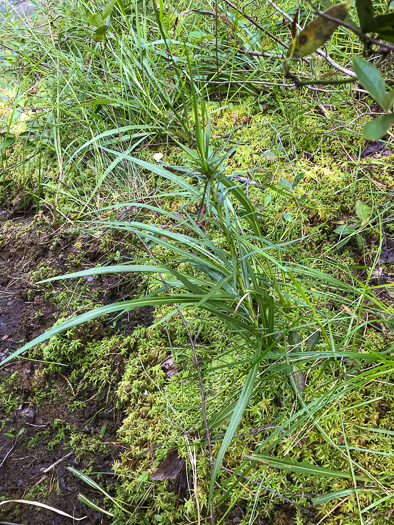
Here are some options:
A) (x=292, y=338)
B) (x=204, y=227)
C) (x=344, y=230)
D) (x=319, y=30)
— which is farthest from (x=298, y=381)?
(x=319, y=30)

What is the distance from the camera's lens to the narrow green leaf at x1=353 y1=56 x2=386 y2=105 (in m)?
0.46

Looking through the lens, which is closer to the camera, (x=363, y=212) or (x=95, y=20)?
(x=95, y=20)

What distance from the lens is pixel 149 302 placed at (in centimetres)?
94

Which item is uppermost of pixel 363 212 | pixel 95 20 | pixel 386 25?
pixel 95 20

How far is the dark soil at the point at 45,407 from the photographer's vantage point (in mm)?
1197

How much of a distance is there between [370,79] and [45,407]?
1.52 m

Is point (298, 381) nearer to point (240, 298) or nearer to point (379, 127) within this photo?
point (240, 298)

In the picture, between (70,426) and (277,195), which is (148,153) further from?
(70,426)

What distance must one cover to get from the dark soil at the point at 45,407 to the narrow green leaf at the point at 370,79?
3.72 ft

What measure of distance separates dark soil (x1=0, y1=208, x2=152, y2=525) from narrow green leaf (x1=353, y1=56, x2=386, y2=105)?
1132 millimetres

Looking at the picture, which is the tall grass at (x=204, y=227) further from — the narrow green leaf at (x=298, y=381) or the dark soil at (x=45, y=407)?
the dark soil at (x=45, y=407)

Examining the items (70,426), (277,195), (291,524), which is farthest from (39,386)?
(277,195)

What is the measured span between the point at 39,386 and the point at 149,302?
2.84 feet

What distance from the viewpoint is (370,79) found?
463mm
